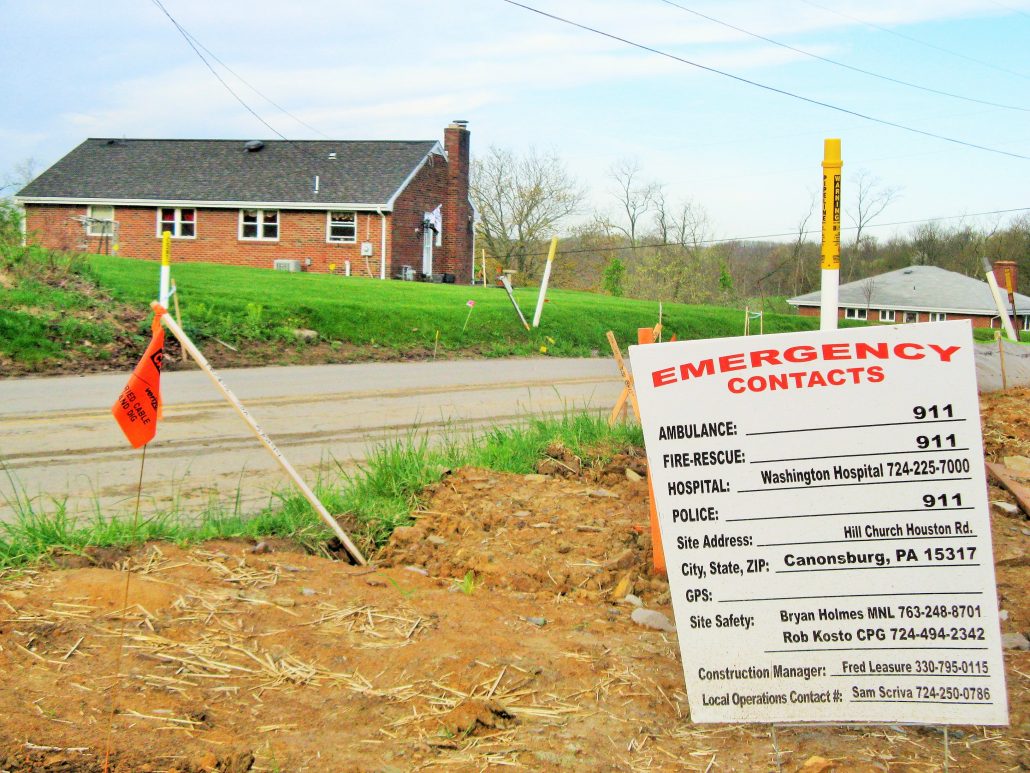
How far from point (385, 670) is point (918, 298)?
5626cm

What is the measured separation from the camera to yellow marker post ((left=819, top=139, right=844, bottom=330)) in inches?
161

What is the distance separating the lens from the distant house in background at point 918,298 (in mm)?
53375

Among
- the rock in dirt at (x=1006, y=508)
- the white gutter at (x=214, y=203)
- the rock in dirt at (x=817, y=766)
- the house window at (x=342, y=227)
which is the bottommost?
the rock in dirt at (x=817, y=766)

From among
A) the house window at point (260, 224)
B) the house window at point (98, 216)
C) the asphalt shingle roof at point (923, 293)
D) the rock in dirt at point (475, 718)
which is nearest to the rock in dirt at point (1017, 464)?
the rock in dirt at point (475, 718)

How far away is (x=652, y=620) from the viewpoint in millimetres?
4270

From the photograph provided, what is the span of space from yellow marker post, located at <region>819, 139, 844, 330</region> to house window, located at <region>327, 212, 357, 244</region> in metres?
35.3

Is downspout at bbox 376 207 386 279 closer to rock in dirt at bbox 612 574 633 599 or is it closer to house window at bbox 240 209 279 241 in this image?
house window at bbox 240 209 279 241

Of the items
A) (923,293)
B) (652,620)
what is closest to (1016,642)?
(652,620)

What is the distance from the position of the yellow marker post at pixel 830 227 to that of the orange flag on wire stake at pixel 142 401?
2.66 m

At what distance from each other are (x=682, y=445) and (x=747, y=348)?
37 centimetres

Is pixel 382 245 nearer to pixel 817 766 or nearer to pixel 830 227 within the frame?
pixel 830 227

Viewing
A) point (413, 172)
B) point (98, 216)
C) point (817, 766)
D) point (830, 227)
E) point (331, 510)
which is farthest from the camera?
point (98, 216)

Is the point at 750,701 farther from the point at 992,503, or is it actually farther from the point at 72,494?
the point at 72,494

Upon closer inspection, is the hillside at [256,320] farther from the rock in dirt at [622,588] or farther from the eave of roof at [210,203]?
the rock in dirt at [622,588]
